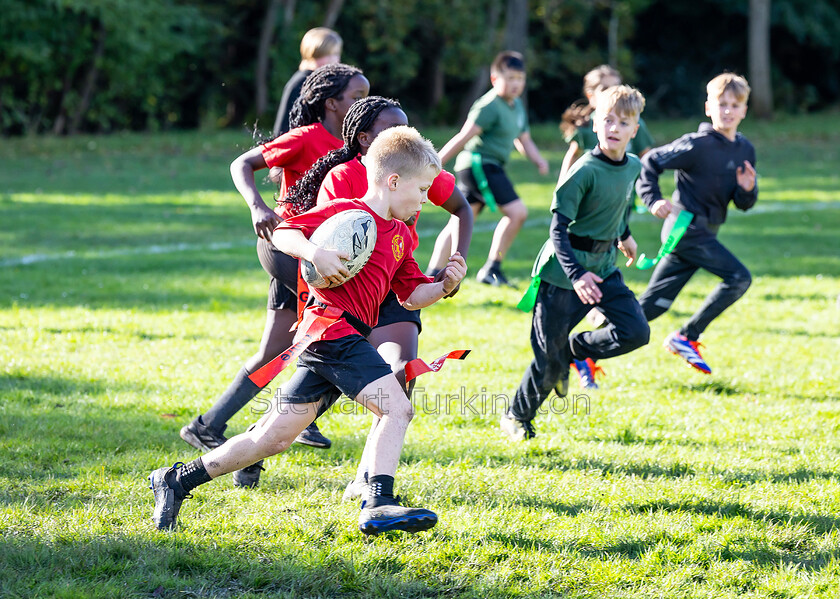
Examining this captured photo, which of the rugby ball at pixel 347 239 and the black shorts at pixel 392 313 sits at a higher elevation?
the rugby ball at pixel 347 239

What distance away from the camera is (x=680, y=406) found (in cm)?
566

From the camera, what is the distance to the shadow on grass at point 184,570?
3258mm

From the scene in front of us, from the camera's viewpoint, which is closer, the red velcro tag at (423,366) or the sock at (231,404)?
the red velcro tag at (423,366)

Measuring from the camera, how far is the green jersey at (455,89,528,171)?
887 cm

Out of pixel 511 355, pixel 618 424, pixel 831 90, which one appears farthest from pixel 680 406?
pixel 831 90

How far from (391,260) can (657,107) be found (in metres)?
33.7

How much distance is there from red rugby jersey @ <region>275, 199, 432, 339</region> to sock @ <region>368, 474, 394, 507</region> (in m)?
0.54

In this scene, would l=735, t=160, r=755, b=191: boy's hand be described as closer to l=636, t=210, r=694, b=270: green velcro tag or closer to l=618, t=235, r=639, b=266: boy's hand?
l=636, t=210, r=694, b=270: green velcro tag

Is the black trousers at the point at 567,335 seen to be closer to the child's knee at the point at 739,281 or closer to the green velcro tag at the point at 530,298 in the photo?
the green velcro tag at the point at 530,298

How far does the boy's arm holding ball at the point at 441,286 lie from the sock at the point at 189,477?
40.3 inches

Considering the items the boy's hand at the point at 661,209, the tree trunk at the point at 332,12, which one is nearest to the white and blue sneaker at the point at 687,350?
the boy's hand at the point at 661,209

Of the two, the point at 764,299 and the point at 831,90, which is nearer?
the point at 764,299

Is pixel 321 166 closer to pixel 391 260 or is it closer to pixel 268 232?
pixel 268 232

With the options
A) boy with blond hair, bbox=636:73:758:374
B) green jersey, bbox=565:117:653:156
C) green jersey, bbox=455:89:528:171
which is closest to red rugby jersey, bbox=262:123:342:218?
boy with blond hair, bbox=636:73:758:374
